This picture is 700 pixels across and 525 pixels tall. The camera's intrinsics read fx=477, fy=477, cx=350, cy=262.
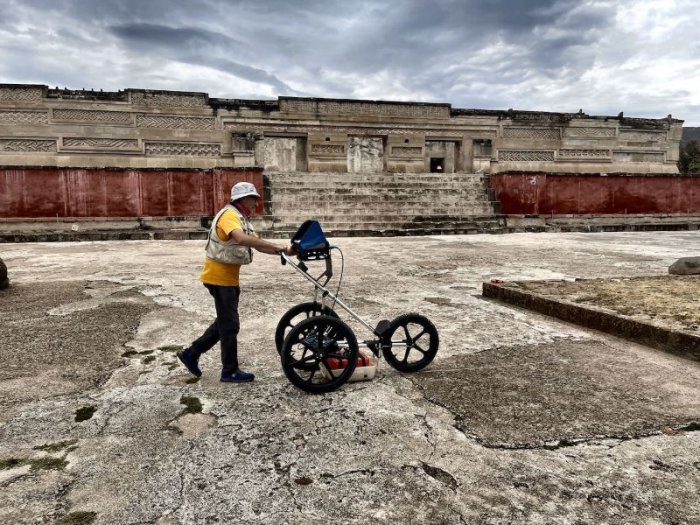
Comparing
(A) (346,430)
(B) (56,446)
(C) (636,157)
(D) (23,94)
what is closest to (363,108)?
(D) (23,94)

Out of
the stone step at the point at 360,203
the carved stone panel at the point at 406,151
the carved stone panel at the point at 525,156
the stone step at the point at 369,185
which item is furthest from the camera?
the carved stone panel at the point at 525,156

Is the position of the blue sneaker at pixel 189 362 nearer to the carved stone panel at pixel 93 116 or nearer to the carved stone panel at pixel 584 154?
the carved stone panel at pixel 93 116

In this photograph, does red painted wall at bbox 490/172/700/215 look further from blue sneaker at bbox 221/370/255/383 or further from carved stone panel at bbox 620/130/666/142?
blue sneaker at bbox 221/370/255/383

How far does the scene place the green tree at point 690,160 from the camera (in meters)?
48.0

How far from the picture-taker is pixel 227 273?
308 centimetres

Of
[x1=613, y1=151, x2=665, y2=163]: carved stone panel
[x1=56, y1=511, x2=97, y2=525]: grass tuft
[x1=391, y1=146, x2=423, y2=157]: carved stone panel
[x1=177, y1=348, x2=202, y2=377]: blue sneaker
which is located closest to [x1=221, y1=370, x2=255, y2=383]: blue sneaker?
[x1=177, y1=348, x2=202, y2=377]: blue sneaker

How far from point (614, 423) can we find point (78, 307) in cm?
491

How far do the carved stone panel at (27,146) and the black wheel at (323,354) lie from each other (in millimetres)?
22961

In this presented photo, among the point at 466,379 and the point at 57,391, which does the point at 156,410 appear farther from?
the point at 466,379

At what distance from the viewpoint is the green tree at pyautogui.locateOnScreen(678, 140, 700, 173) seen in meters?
48.0

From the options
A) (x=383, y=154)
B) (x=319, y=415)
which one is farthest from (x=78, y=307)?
(x=383, y=154)

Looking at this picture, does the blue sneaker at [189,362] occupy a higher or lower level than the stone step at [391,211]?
lower

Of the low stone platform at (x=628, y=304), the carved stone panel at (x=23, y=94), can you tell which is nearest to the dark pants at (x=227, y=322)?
the low stone platform at (x=628, y=304)

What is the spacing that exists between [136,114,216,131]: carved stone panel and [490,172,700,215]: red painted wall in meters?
13.4
